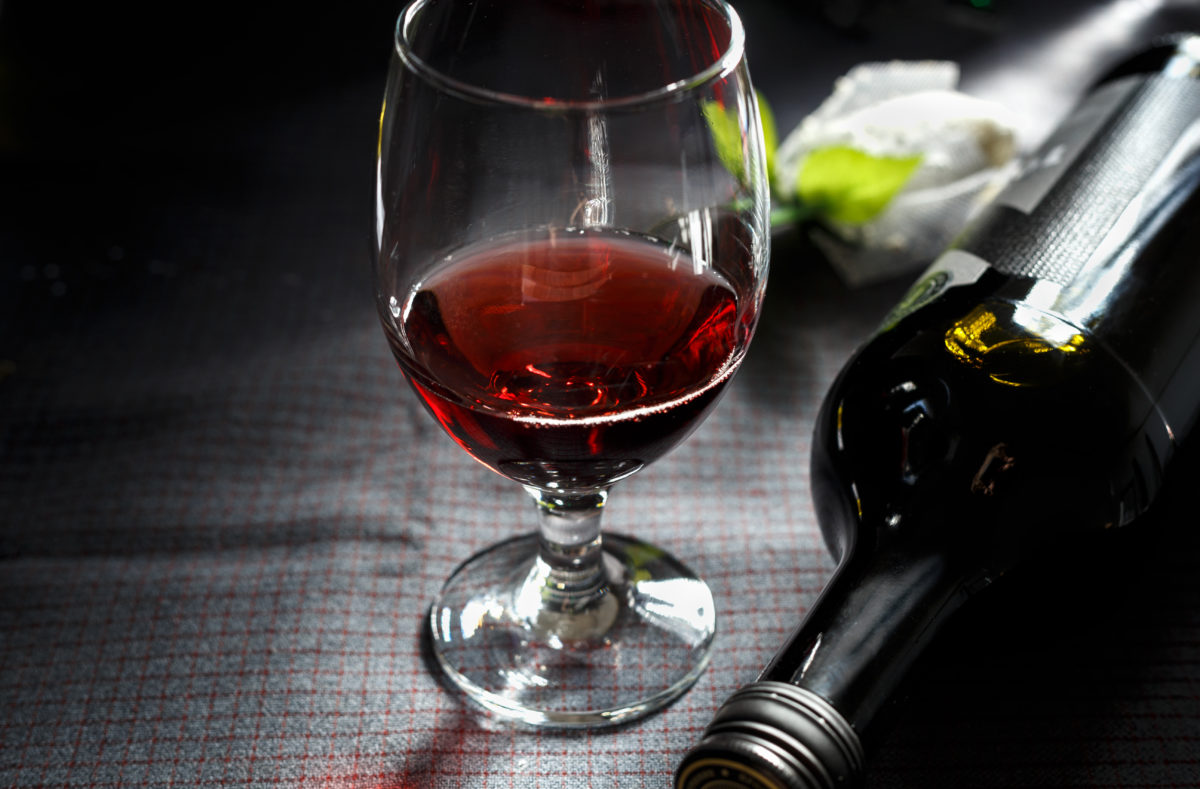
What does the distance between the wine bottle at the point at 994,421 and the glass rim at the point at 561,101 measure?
0.18 metres

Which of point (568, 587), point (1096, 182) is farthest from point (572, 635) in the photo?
point (1096, 182)

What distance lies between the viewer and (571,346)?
45 cm

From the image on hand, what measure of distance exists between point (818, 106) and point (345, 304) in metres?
0.45

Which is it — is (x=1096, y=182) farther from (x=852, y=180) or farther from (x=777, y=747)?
(x=777, y=747)

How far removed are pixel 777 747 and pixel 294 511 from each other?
354 mm

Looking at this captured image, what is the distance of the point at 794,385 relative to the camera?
729 millimetres

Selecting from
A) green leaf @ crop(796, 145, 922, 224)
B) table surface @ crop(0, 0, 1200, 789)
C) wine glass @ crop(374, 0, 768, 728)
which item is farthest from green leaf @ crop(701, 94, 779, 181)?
green leaf @ crop(796, 145, 922, 224)

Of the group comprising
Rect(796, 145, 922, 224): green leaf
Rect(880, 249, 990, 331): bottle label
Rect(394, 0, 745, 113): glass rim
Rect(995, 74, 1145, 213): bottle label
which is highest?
Rect(394, 0, 745, 113): glass rim

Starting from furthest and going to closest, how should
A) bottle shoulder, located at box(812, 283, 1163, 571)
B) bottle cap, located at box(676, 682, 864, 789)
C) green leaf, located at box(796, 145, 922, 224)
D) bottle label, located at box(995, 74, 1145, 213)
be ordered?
green leaf, located at box(796, 145, 922, 224)
bottle label, located at box(995, 74, 1145, 213)
bottle shoulder, located at box(812, 283, 1163, 571)
bottle cap, located at box(676, 682, 864, 789)

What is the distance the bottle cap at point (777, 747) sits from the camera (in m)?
0.36

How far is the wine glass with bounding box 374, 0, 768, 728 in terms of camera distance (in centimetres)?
42

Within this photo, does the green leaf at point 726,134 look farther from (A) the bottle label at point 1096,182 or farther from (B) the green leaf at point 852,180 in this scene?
(B) the green leaf at point 852,180

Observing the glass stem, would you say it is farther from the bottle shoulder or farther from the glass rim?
the glass rim

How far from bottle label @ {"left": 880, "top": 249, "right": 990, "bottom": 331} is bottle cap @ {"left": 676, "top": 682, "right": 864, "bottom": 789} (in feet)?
0.81
